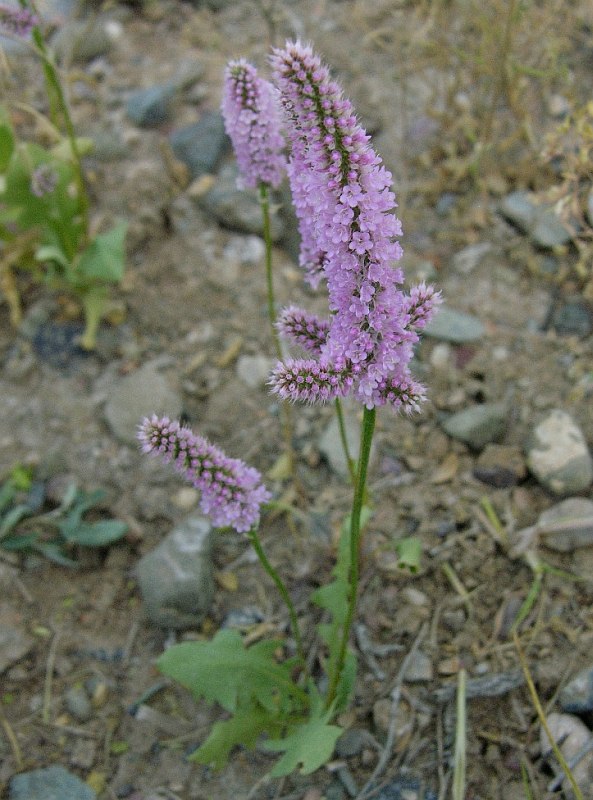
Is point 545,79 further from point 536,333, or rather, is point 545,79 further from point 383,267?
point 383,267

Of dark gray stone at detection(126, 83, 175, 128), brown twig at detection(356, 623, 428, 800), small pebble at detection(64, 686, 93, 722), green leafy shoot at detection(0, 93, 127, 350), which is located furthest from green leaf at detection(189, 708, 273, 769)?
dark gray stone at detection(126, 83, 175, 128)

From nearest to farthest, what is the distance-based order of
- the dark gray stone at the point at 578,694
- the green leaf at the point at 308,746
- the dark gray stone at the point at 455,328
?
1. the green leaf at the point at 308,746
2. the dark gray stone at the point at 578,694
3. the dark gray stone at the point at 455,328

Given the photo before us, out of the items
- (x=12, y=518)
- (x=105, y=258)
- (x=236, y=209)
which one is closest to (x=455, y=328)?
(x=236, y=209)

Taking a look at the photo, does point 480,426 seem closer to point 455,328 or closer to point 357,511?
point 455,328

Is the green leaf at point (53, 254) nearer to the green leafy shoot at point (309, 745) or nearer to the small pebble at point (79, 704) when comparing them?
the small pebble at point (79, 704)

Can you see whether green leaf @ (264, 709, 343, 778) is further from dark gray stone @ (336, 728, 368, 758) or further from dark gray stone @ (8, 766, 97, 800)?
dark gray stone @ (8, 766, 97, 800)

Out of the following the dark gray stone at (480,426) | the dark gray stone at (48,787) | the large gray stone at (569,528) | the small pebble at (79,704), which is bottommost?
the dark gray stone at (48,787)

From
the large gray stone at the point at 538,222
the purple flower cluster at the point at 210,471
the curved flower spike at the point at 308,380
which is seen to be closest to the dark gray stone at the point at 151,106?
the large gray stone at the point at 538,222
